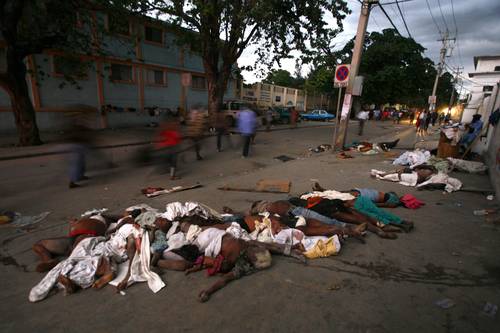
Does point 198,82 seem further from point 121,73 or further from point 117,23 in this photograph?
point 117,23

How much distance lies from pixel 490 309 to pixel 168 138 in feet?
20.5

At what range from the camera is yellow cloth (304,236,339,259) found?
3.40 m

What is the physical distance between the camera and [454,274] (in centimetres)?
310

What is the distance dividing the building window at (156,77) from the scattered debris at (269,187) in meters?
14.8

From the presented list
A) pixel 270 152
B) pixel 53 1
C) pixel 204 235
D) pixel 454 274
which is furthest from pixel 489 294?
pixel 53 1

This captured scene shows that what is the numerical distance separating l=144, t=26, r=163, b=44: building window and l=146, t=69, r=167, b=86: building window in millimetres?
1956

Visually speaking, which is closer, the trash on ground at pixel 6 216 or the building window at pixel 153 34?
the trash on ground at pixel 6 216

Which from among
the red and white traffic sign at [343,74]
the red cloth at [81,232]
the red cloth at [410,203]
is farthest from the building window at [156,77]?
the red cloth at [410,203]

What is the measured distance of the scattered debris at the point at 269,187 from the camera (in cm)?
612

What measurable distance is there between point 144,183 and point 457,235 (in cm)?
623

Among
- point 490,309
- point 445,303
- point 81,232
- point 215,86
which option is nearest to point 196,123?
point 81,232

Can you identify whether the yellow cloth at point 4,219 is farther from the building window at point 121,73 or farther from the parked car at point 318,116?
the parked car at point 318,116

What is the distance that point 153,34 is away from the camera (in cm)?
1830

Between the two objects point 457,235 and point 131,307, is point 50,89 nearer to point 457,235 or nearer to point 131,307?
point 131,307
